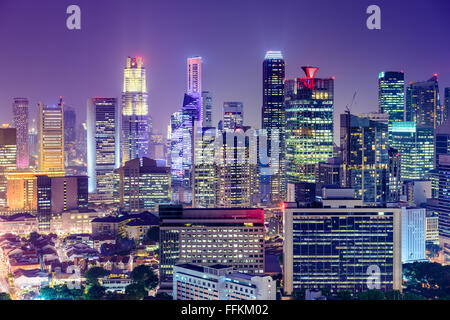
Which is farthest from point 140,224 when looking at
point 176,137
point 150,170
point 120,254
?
point 176,137

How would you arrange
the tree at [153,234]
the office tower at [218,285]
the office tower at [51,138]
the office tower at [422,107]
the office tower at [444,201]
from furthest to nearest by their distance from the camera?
the office tower at [51,138] → the office tower at [422,107] → the office tower at [444,201] → the tree at [153,234] → the office tower at [218,285]

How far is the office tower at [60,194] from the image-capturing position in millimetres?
17812

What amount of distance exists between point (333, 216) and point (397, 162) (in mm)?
6722

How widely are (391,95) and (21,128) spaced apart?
12778 mm

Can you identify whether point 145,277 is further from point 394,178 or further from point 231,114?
point 231,114

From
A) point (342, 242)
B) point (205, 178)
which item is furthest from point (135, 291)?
point (205, 178)

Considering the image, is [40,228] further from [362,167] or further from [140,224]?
[362,167]

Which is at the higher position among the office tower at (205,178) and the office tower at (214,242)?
the office tower at (205,178)

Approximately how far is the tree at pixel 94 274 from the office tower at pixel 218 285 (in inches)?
127

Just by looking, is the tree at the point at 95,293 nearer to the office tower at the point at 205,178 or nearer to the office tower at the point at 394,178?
the office tower at the point at 205,178

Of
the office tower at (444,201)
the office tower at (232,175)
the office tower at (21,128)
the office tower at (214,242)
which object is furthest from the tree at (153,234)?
the office tower at (21,128)

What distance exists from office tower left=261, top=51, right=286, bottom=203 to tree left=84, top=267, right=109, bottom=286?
8.91 meters

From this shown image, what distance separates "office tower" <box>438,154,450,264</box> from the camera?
14305mm
